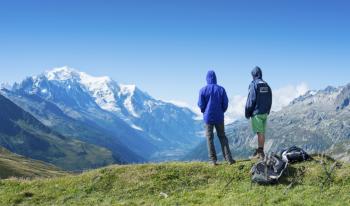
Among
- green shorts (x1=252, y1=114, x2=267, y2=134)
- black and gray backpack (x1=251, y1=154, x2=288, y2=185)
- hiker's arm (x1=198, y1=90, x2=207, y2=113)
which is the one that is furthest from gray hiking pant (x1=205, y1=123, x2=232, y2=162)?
black and gray backpack (x1=251, y1=154, x2=288, y2=185)

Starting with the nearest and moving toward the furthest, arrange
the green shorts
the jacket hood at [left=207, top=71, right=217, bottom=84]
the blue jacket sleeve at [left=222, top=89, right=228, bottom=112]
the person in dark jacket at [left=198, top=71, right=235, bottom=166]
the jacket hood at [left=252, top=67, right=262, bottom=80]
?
the green shorts
the jacket hood at [left=252, top=67, right=262, bottom=80]
the person in dark jacket at [left=198, top=71, right=235, bottom=166]
the blue jacket sleeve at [left=222, top=89, right=228, bottom=112]
the jacket hood at [left=207, top=71, right=217, bottom=84]

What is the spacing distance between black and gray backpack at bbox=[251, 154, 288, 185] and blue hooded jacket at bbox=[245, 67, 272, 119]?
3.06m

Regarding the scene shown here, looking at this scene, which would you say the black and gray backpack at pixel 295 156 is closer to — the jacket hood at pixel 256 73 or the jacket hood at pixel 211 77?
the jacket hood at pixel 256 73

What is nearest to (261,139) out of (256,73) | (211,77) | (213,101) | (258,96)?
(258,96)

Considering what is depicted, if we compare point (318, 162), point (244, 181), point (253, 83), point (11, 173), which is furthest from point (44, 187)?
point (11, 173)

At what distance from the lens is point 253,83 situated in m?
26.6

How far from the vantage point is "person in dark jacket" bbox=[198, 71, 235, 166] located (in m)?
26.9

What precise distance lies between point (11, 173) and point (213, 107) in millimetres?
160954

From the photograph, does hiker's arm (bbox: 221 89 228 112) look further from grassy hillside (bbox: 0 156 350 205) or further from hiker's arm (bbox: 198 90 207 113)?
grassy hillside (bbox: 0 156 350 205)

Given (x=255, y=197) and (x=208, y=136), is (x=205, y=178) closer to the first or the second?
(x=208, y=136)

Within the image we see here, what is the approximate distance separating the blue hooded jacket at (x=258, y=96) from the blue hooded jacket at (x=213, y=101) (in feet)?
4.98

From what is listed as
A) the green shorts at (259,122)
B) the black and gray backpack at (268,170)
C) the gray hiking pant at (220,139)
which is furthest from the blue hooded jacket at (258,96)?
the black and gray backpack at (268,170)

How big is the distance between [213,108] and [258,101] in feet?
8.46

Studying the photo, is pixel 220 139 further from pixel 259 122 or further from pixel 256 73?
pixel 256 73
